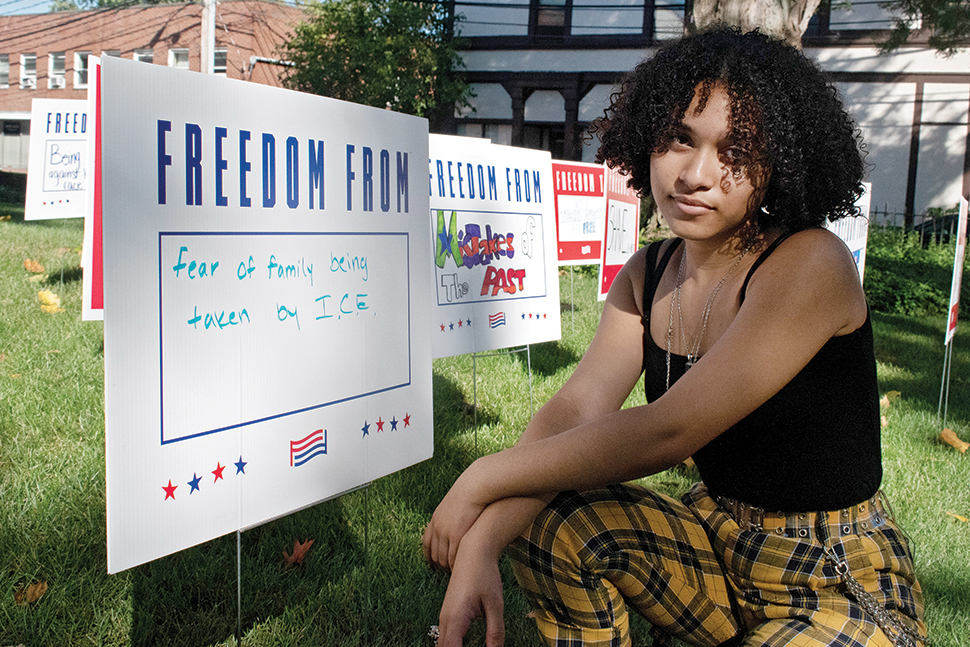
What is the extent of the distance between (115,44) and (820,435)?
123 feet

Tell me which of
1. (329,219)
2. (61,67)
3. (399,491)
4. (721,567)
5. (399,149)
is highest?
(61,67)

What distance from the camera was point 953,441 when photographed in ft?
14.8

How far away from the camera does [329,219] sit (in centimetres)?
206

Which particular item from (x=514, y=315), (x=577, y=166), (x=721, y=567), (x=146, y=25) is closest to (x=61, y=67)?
(x=146, y=25)

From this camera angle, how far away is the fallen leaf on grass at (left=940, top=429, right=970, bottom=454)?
4.46 metres

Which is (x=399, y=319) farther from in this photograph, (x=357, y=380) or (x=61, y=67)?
(x=61, y=67)

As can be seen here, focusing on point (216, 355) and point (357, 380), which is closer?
point (216, 355)

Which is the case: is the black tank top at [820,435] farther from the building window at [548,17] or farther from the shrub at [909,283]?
the building window at [548,17]

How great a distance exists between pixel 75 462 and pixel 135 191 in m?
2.01

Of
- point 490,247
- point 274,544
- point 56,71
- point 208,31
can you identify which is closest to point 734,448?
point 274,544

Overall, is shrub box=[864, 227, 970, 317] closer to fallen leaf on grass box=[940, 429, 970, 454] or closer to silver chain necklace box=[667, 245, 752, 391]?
fallen leaf on grass box=[940, 429, 970, 454]

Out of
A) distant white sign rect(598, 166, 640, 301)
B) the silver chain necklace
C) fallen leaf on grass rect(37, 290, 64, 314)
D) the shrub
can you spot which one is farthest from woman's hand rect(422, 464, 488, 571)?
the shrub

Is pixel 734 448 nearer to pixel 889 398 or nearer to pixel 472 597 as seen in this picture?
pixel 472 597

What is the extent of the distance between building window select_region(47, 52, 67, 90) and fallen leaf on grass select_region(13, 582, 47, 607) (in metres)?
38.7
